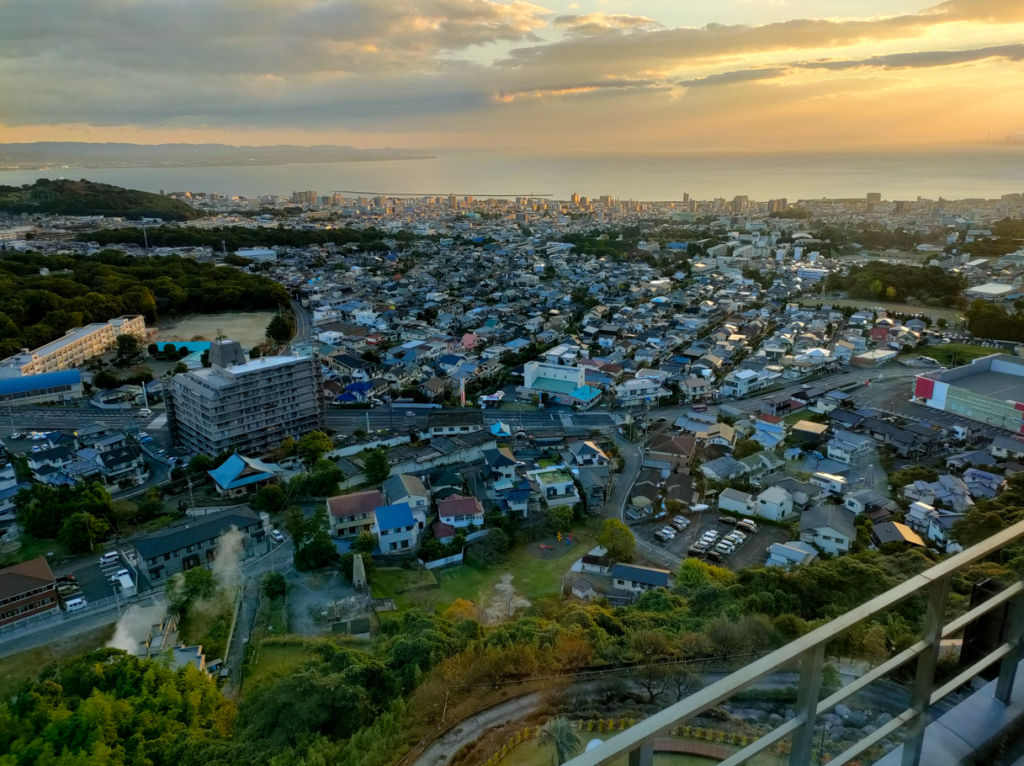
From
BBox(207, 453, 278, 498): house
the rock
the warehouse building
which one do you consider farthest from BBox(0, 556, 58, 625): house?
the warehouse building

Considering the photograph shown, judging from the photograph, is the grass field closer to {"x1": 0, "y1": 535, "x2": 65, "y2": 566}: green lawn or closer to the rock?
{"x1": 0, "y1": 535, "x2": 65, "y2": 566}: green lawn

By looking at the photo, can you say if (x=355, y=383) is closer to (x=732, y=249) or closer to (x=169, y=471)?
(x=169, y=471)

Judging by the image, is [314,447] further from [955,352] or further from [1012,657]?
[955,352]

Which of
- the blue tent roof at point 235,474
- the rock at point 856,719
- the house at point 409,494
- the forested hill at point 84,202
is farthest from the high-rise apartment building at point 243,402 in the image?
the forested hill at point 84,202

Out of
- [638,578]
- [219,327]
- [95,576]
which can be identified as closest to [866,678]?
[638,578]

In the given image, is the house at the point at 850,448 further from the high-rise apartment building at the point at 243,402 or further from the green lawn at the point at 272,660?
the high-rise apartment building at the point at 243,402
